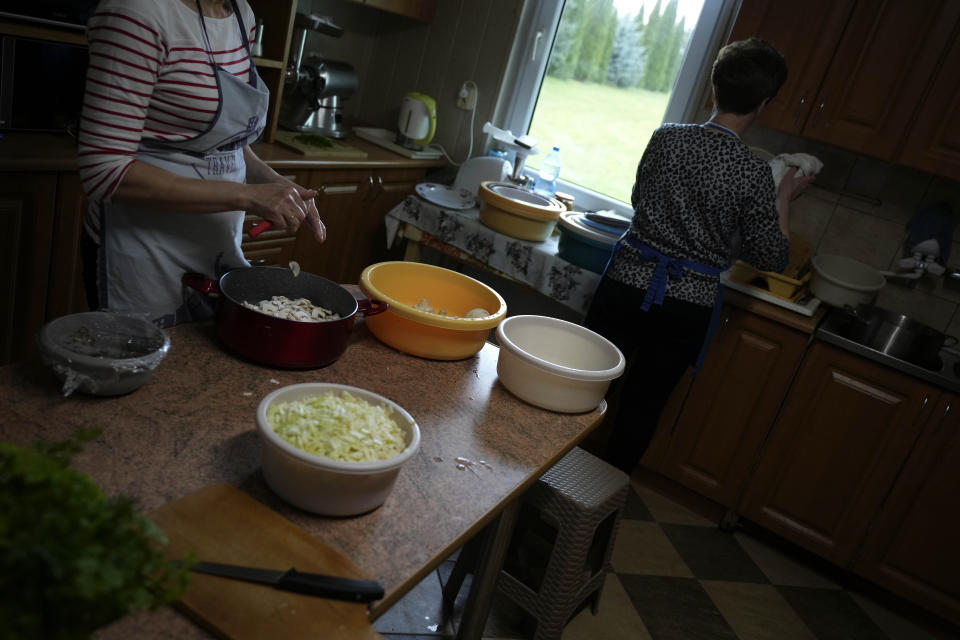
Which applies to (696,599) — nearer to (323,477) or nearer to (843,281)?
(843,281)

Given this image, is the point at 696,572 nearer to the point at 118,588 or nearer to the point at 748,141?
the point at 748,141

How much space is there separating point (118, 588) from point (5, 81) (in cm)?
194

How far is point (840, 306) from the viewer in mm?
2629

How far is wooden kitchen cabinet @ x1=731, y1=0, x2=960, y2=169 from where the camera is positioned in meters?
2.37

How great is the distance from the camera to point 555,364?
1386 mm

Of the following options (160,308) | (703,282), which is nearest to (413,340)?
(160,308)

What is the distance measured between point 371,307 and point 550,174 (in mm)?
1983

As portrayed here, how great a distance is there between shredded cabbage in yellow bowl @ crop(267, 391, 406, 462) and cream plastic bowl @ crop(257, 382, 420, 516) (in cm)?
2

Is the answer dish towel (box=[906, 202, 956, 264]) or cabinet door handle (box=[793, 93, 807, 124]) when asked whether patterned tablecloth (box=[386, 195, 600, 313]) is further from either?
dish towel (box=[906, 202, 956, 264])

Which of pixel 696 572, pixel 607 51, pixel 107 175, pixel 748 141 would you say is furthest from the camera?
pixel 607 51

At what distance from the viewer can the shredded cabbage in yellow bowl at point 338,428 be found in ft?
3.11

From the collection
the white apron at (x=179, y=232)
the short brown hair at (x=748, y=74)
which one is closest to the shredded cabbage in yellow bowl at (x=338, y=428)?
the white apron at (x=179, y=232)

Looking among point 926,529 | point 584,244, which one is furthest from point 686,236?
point 926,529

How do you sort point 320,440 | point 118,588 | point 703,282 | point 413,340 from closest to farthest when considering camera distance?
1. point 118,588
2. point 320,440
3. point 413,340
4. point 703,282
